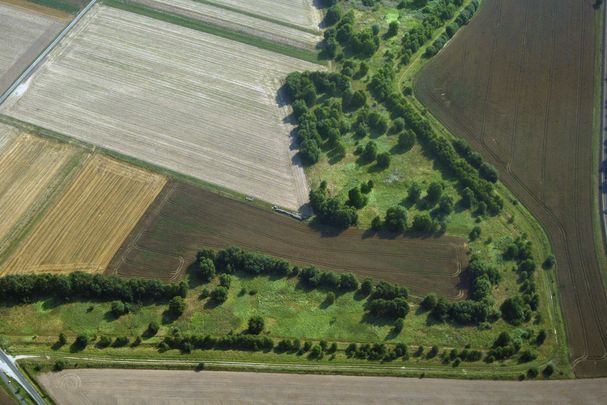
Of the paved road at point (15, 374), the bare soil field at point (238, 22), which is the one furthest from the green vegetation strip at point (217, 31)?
the paved road at point (15, 374)

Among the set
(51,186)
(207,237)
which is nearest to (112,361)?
(207,237)

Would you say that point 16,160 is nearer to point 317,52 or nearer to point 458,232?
point 317,52

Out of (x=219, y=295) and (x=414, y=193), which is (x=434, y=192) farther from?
(x=219, y=295)

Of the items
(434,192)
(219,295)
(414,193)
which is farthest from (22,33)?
(434,192)

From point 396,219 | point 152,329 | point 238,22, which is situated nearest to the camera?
point 152,329

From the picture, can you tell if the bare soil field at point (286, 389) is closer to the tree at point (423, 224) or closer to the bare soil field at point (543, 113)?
the bare soil field at point (543, 113)

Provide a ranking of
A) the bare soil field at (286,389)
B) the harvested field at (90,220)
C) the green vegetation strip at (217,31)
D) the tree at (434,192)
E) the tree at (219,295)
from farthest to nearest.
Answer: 1. the green vegetation strip at (217,31)
2. the tree at (434,192)
3. the harvested field at (90,220)
4. the tree at (219,295)
5. the bare soil field at (286,389)
